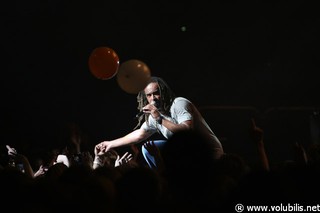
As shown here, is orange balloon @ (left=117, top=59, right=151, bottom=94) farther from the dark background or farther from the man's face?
the dark background

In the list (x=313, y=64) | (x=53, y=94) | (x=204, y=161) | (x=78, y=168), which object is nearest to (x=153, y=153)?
(x=78, y=168)

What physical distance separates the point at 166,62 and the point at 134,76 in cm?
368

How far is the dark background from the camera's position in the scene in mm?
7578

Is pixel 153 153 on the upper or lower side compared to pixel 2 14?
lower

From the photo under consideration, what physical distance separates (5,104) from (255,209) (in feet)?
21.5

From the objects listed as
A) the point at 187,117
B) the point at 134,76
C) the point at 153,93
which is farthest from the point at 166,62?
the point at 187,117

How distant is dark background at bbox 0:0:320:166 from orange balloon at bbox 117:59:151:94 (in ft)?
10.1

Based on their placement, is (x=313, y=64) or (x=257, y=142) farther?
(x=313, y=64)

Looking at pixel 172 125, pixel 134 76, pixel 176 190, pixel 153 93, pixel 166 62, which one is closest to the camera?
pixel 176 190

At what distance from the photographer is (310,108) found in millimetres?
8969

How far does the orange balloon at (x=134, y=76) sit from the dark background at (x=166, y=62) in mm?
3073

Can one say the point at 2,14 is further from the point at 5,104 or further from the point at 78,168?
the point at 78,168

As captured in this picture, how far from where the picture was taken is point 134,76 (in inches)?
180

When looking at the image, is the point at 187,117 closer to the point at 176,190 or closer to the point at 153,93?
the point at 153,93
